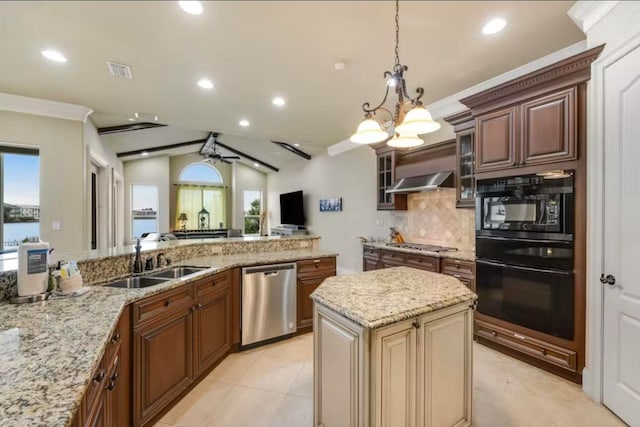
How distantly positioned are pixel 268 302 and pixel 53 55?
3101 mm

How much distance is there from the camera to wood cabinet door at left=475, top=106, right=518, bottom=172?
265 centimetres

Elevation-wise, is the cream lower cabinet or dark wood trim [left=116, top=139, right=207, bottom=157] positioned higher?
dark wood trim [left=116, top=139, right=207, bottom=157]

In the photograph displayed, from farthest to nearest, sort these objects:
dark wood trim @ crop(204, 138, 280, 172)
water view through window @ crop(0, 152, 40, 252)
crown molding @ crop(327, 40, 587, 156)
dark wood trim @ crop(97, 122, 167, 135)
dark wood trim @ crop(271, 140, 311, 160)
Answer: dark wood trim @ crop(204, 138, 280, 172) → dark wood trim @ crop(271, 140, 311, 160) → dark wood trim @ crop(97, 122, 167, 135) → water view through window @ crop(0, 152, 40, 252) → crown molding @ crop(327, 40, 587, 156)

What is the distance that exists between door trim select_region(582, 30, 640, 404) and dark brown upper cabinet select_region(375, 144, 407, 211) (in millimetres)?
2572

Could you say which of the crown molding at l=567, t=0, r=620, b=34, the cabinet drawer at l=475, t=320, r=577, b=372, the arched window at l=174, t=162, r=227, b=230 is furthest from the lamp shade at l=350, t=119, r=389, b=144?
the arched window at l=174, t=162, r=227, b=230

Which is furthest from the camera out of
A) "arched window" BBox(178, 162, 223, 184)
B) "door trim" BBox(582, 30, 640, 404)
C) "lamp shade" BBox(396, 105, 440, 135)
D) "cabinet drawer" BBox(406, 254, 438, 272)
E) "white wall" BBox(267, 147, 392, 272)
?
"arched window" BBox(178, 162, 223, 184)

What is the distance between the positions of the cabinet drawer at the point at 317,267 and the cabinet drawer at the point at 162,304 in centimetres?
128

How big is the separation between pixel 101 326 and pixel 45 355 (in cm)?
27

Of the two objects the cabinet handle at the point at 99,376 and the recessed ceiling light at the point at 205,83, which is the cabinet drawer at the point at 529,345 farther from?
the recessed ceiling light at the point at 205,83

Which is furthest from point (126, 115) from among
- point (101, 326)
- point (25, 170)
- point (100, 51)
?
point (101, 326)

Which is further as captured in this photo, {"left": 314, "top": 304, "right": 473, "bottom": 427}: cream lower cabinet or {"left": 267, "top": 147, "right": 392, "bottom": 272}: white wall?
{"left": 267, "top": 147, "right": 392, "bottom": 272}: white wall

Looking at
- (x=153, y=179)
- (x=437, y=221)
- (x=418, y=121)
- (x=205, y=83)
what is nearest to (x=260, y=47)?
(x=205, y=83)

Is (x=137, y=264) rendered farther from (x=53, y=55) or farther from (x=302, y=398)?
(x=53, y=55)

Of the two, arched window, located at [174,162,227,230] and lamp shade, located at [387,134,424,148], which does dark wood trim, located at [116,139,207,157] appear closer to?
arched window, located at [174,162,227,230]
